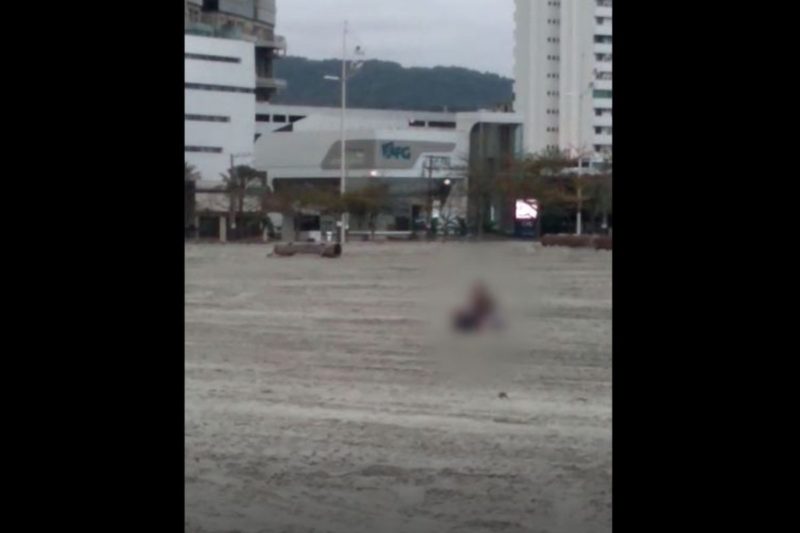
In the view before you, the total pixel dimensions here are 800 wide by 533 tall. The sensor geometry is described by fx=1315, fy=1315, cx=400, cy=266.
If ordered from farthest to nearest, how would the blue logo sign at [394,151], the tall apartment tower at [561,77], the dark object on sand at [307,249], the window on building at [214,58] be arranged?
the dark object on sand at [307,249]
the blue logo sign at [394,151]
the window on building at [214,58]
the tall apartment tower at [561,77]

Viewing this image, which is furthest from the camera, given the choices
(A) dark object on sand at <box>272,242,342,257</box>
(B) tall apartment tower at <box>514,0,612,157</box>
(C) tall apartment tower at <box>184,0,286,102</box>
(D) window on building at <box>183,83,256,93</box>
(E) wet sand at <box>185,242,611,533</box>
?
(A) dark object on sand at <box>272,242,342,257</box>

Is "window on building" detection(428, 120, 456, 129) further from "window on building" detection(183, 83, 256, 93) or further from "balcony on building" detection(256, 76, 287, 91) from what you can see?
"window on building" detection(183, 83, 256, 93)

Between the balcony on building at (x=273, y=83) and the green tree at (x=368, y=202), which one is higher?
the balcony on building at (x=273, y=83)

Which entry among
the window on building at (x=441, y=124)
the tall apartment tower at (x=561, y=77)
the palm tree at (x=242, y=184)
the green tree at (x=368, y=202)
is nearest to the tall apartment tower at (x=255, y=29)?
the palm tree at (x=242, y=184)

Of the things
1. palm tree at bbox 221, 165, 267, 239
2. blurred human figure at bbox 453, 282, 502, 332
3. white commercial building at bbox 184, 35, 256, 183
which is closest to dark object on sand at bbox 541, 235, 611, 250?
palm tree at bbox 221, 165, 267, 239

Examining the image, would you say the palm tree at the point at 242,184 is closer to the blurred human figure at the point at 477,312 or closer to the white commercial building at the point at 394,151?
the white commercial building at the point at 394,151
